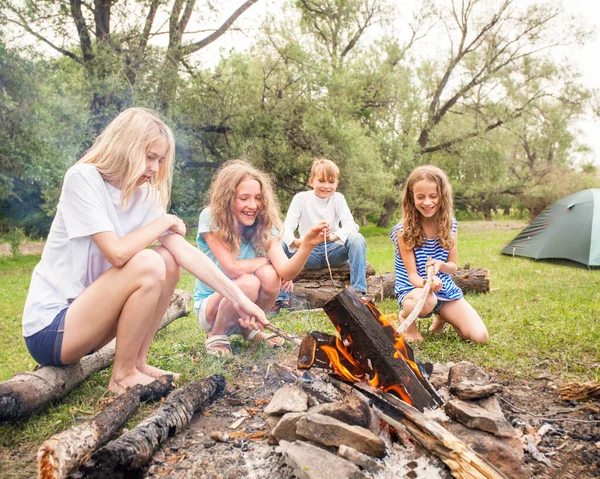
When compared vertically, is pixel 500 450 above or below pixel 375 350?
below

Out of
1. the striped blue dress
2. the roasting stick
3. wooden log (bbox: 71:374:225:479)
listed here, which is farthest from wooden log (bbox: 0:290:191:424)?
the striped blue dress

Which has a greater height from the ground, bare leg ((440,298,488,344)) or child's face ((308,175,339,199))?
child's face ((308,175,339,199))

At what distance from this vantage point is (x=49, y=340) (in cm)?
246

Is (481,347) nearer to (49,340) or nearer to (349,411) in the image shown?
(349,411)

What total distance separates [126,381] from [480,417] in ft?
6.28

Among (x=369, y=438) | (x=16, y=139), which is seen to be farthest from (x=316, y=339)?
(x=16, y=139)

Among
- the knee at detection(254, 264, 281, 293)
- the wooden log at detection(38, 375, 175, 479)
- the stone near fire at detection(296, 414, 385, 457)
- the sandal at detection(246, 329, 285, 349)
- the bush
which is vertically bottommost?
the bush

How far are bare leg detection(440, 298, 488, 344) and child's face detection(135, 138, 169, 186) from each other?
2.56 metres

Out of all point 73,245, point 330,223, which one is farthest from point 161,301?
point 330,223

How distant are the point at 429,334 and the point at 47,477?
10.4 ft

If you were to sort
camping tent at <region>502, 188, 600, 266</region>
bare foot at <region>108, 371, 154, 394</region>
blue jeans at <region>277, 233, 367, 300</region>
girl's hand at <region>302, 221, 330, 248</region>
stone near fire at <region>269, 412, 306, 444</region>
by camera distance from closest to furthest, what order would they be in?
stone near fire at <region>269, 412, 306, 444</region> → bare foot at <region>108, 371, 154, 394</region> → girl's hand at <region>302, 221, 330, 248</region> → blue jeans at <region>277, 233, 367, 300</region> → camping tent at <region>502, 188, 600, 266</region>

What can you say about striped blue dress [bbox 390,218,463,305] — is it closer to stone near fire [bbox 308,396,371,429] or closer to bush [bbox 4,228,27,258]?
stone near fire [bbox 308,396,371,429]

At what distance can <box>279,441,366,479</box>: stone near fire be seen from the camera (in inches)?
69.8

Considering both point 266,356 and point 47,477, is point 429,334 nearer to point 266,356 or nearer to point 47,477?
point 266,356
